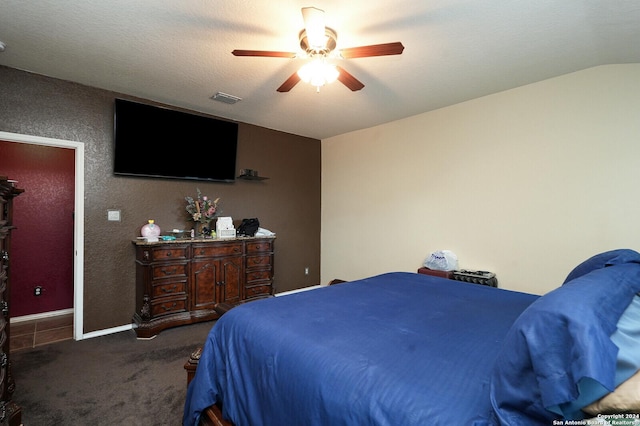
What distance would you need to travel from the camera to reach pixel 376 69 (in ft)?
8.82

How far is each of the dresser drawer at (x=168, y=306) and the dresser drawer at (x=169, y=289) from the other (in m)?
0.07

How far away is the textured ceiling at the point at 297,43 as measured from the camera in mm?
1906

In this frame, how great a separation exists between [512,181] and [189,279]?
12.2 feet

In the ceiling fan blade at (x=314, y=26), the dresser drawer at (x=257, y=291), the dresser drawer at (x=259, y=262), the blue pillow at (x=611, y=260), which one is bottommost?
the dresser drawer at (x=257, y=291)

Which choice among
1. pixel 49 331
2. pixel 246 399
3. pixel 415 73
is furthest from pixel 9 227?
pixel 415 73

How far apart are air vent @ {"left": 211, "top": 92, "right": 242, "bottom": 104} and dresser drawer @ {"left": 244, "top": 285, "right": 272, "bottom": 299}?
2.33 meters

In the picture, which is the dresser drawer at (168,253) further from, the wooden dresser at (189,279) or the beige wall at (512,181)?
the beige wall at (512,181)

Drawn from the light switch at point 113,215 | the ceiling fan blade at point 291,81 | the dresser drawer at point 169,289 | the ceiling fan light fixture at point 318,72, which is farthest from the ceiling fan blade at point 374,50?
the light switch at point 113,215

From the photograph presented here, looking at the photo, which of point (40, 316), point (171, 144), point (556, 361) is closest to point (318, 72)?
point (556, 361)

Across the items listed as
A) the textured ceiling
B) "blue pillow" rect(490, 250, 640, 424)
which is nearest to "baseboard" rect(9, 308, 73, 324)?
the textured ceiling

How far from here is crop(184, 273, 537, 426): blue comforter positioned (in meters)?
0.91

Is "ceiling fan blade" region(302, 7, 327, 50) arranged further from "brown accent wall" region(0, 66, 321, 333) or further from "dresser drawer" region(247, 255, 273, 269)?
"dresser drawer" region(247, 255, 273, 269)

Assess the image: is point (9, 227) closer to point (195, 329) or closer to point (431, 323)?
point (195, 329)

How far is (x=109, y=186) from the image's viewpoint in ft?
10.8
